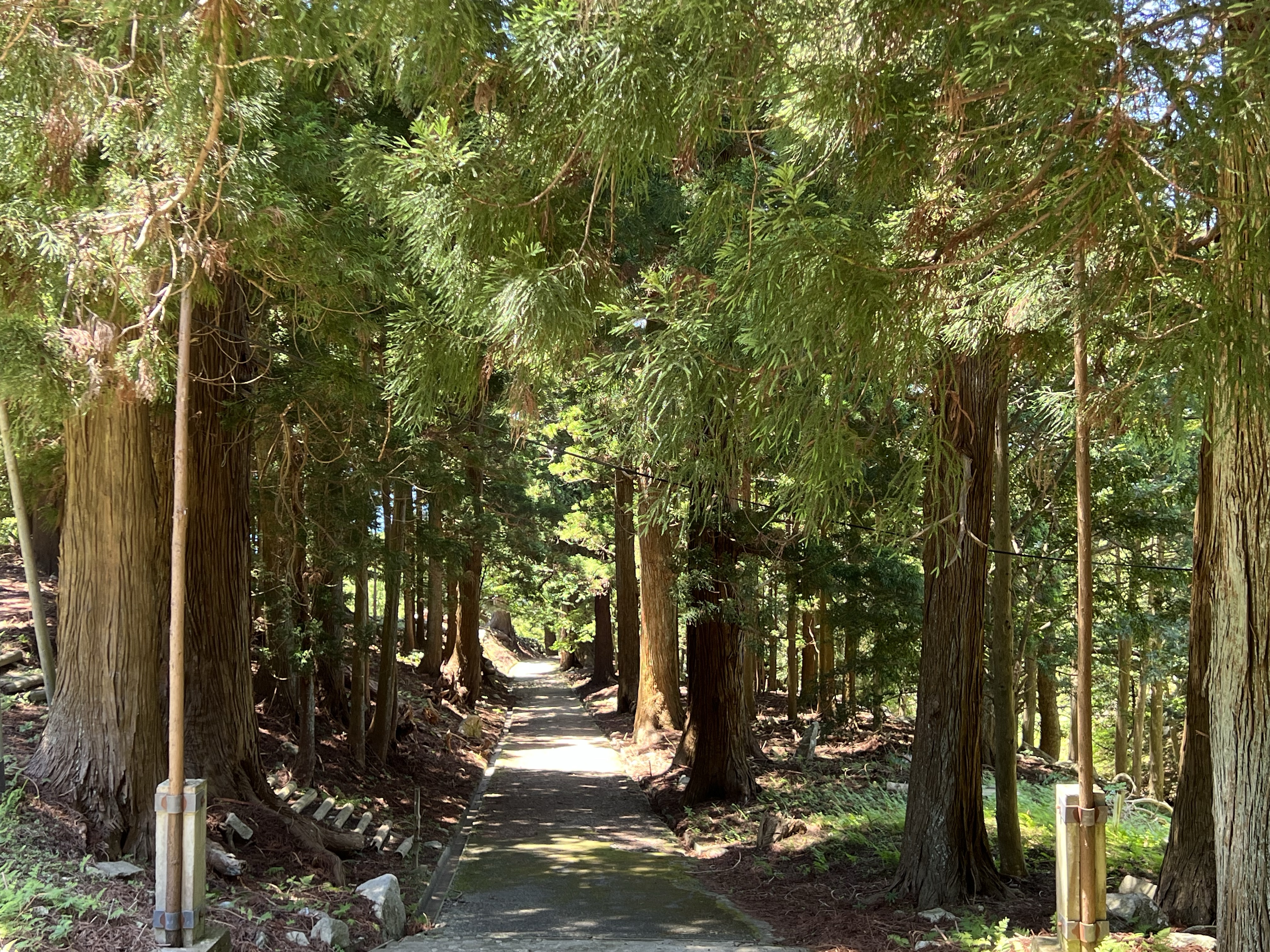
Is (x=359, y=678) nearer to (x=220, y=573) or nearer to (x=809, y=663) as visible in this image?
(x=220, y=573)

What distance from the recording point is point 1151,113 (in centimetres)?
392

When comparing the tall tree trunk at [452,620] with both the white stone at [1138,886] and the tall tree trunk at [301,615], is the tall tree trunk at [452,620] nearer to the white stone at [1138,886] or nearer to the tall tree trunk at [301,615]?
the tall tree trunk at [301,615]

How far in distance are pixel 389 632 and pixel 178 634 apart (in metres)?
8.71

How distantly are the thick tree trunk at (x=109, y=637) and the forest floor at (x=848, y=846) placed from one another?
4.92 metres

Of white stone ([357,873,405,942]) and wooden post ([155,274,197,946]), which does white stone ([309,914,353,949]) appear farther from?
wooden post ([155,274,197,946])

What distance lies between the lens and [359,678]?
12.7 metres

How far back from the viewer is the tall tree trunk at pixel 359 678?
1255 cm

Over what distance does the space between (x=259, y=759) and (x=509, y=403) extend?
5.07 metres

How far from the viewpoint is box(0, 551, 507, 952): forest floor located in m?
5.05

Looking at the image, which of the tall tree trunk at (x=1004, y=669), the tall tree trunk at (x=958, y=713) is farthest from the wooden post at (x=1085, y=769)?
the tall tree trunk at (x=1004, y=669)

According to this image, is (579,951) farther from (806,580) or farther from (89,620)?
(806,580)

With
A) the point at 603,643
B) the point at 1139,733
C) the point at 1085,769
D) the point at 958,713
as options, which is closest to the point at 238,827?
the point at 958,713

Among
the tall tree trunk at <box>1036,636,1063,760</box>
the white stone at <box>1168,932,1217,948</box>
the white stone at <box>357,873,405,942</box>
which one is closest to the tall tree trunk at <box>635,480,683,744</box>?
the tall tree trunk at <box>1036,636,1063,760</box>

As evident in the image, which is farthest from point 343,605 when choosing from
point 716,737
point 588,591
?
point 588,591
